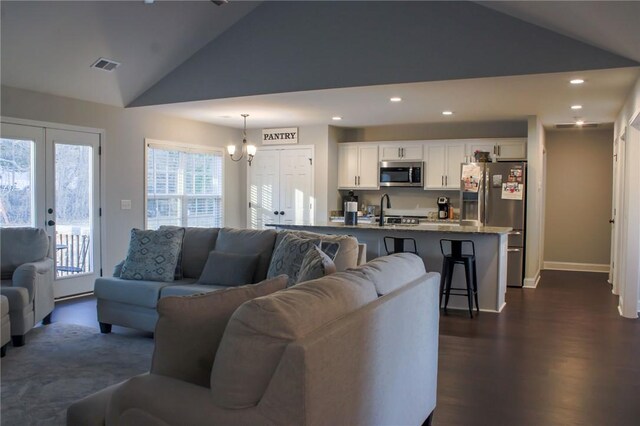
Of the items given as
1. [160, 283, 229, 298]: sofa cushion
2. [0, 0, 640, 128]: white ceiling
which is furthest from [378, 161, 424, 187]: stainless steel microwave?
[160, 283, 229, 298]: sofa cushion

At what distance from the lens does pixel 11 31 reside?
4953 mm

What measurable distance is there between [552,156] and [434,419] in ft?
24.7

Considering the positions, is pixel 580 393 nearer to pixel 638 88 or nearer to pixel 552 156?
pixel 638 88

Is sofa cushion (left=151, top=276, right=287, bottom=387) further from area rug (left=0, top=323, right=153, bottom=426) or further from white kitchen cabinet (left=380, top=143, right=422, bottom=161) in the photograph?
white kitchen cabinet (left=380, top=143, right=422, bottom=161)

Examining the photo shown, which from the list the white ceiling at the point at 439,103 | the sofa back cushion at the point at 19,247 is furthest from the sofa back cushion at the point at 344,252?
the sofa back cushion at the point at 19,247

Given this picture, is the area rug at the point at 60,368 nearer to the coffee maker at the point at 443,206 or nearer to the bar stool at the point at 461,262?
the bar stool at the point at 461,262

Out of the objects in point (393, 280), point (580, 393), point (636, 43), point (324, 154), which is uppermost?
point (636, 43)

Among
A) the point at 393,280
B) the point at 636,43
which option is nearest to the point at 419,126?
the point at 636,43

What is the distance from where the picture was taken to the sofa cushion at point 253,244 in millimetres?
4312

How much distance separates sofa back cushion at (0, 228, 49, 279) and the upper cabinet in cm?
610

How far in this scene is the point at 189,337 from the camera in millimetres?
1878

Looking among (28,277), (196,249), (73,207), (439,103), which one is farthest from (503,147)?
(28,277)

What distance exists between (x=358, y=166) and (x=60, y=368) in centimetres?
611

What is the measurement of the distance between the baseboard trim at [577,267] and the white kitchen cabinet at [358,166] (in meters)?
3.50
